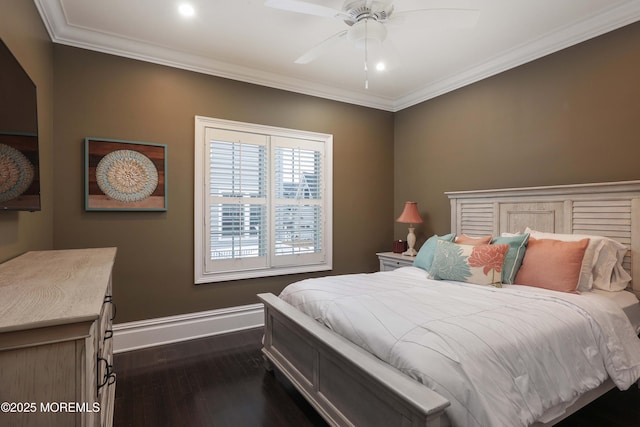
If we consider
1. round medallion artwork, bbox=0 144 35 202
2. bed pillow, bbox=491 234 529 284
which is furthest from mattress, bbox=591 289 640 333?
round medallion artwork, bbox=0 144 35 202

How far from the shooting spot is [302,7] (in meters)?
2.01

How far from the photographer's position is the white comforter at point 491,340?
131 centimetres

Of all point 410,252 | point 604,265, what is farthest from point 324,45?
point 604,265

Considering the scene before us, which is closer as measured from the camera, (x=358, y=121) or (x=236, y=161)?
(x=236, y=161)

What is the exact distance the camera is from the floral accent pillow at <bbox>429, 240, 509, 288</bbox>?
246cm

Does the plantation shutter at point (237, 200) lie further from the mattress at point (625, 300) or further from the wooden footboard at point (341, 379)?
the mattress at point (625, 300)

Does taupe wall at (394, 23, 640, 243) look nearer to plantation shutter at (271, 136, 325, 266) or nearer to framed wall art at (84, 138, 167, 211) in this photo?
plantation shutter at (271, 136, 325, 266)

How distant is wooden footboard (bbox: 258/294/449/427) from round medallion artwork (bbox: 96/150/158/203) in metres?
1.61

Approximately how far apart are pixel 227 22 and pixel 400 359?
2797mm

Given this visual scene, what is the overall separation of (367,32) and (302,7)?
0.55m

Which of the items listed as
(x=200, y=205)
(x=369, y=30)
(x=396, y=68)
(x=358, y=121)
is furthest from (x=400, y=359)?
(x=358, y=121)

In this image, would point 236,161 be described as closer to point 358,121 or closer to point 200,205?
point 200,205

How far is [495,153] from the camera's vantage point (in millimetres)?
3404

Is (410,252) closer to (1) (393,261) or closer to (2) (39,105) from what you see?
(1) (393,261)
